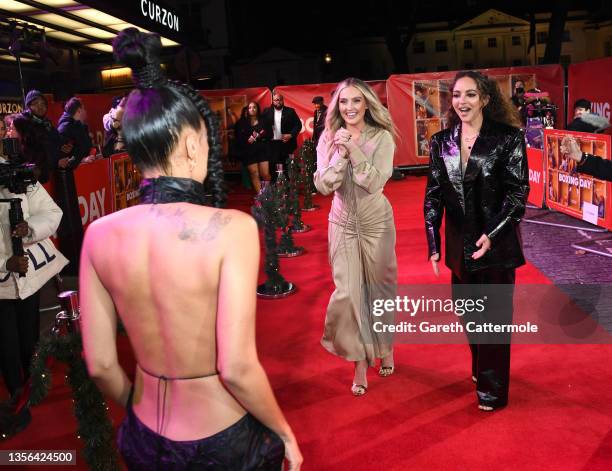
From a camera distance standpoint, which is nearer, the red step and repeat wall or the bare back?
the bare back

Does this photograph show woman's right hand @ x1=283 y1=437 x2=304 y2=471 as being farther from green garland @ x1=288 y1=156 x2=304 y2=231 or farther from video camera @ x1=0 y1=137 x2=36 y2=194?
green garland @ x1=288 y1=156 x2=304 y2=231

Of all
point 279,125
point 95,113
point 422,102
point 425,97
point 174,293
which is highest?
point 95,113

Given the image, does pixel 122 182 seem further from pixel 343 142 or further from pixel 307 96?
pixel 307 96

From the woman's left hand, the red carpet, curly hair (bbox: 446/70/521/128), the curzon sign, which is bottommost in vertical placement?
the red carpet

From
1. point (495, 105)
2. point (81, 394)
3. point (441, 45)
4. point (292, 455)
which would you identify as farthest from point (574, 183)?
point (441, 45)

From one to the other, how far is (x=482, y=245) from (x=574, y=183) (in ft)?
18.2

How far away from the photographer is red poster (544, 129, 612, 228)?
24.2 feet

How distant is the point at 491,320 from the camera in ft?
11.6

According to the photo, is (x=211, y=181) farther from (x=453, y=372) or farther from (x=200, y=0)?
(x=200, y=0)

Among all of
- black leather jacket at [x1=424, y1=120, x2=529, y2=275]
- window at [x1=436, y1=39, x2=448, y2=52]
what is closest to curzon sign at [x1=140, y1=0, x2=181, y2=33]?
black leather jacket at [x1=424, y1=120, x2=529, y2=275]

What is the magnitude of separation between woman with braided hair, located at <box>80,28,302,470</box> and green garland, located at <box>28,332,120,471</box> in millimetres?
960

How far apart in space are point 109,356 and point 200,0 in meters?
41.4

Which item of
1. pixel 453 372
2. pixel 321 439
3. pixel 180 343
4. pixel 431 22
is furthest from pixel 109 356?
pixel 431 22

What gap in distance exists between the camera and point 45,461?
11.4 ft
